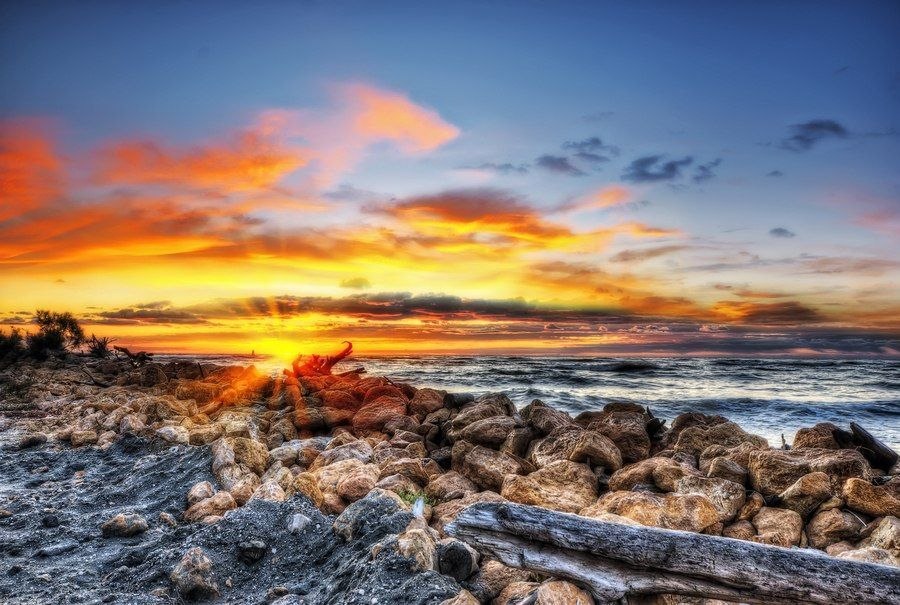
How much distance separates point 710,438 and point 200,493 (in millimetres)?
7545

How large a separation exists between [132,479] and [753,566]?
8535 millimetres

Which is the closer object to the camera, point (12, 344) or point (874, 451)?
point (874, 451)

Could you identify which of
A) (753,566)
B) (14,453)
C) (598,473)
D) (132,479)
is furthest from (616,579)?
(14,453)

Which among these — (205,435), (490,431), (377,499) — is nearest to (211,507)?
(377,499)

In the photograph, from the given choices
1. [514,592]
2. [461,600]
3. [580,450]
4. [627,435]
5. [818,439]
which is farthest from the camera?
[627,435]

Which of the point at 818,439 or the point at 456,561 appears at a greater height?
the point at 818,439

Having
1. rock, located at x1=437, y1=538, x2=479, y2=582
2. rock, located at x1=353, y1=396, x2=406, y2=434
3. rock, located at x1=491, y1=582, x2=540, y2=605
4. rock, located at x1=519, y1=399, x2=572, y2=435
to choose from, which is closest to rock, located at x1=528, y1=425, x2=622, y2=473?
rock, located at x1=519, y1=399, x2=572, y2=435

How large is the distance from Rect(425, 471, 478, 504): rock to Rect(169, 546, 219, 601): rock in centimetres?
308

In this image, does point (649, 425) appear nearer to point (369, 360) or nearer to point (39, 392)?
point (39, 392)

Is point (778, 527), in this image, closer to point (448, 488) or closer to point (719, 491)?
point (719, 491)

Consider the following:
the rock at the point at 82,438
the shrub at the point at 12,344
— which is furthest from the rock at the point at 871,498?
the shrub at the point at 12,344

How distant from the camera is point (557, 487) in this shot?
6883mm

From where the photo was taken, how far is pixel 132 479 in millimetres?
8375

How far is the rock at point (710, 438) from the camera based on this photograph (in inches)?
330
